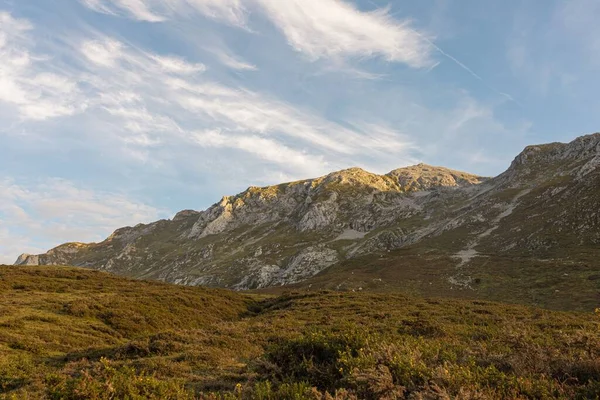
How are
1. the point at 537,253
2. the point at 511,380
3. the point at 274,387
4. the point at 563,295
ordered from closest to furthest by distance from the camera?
the point at 511,380, the point at 274,387, the point at 563,295, the point at 537,253

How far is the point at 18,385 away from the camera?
1387 cm

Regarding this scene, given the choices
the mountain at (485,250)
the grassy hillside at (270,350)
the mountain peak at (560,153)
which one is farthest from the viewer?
the mountain peak at (560,153)

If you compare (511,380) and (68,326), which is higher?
(511,380)

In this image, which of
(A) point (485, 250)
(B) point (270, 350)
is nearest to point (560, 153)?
(A) point (485, 250)

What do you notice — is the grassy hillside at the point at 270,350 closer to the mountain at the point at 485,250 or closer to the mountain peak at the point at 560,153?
the mountain at the point at 485,250

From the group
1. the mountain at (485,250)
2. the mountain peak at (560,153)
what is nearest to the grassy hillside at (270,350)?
the mountain at (485,250)

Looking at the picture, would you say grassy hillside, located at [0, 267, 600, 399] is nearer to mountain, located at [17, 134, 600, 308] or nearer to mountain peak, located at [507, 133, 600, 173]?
mountain, located at [17, 134, 600, 308]

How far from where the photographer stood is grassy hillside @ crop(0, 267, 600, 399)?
27.6 feet

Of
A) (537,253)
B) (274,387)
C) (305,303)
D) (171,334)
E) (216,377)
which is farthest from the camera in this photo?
(537,253)

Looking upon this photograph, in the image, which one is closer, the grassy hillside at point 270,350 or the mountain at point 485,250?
the grassy hillside at point 270,350

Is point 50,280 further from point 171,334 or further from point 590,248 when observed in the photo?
point 590,248

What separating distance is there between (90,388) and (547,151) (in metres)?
233

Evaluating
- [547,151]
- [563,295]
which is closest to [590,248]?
[563,295]

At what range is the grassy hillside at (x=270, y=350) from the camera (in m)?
8.42
